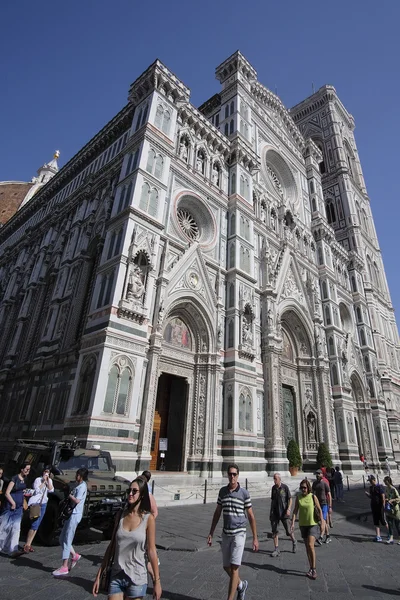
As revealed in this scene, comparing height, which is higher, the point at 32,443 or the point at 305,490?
the point at 32,443

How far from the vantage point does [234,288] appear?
2077 centimetres

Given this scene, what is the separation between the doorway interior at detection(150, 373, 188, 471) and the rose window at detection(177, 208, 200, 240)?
8.33 m

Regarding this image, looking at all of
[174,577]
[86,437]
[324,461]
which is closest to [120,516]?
[174,577]

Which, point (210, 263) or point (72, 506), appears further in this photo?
point (210, 263)

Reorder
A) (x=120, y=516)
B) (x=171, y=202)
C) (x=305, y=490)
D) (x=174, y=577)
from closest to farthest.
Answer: (x=120, y=516) < (x=174, y=577) < (x=305, y=490) < (x=171, y=202)

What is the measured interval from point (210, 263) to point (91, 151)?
1396cm

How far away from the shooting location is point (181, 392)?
18219mm

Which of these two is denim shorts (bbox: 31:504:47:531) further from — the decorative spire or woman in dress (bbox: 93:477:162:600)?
the decorative spire

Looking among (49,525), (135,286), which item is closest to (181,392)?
(135,286)

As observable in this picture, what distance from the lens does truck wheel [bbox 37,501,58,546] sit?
7.28 meters

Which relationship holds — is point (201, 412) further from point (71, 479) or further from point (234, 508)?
point (234, 508)

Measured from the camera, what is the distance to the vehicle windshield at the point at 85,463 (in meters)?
8.51

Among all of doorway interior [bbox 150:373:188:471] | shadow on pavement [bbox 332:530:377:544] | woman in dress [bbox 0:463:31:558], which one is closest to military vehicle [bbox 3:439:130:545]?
woman in dress [bbox 0:463:31:558]

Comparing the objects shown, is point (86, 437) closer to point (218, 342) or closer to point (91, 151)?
point (218, 342)
